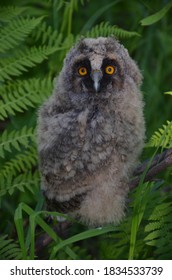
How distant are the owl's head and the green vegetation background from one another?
0.23 meters

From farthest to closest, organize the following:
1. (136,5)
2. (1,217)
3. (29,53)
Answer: (136,5)
(1,217)
(29,53)

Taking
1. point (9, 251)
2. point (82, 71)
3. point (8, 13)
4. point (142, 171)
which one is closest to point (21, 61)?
point (8, 13)

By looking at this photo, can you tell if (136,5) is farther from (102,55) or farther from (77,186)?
(77,186)

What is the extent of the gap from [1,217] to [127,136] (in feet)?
3.70

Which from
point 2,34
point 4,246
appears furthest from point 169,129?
point 2,34

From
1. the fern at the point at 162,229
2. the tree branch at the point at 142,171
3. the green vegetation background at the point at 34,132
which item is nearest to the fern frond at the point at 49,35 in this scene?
the green vegetation background at the point at 34,132

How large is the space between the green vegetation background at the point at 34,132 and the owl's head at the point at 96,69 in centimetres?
23

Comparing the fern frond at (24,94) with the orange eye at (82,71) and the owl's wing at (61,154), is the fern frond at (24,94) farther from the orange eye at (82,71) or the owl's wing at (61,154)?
the orange eye at (82,71)

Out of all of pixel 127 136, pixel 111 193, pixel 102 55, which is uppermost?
pixel 102 55

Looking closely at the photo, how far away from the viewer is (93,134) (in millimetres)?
2635

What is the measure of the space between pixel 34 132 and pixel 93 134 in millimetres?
423

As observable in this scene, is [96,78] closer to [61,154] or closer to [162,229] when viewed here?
[61,154]
